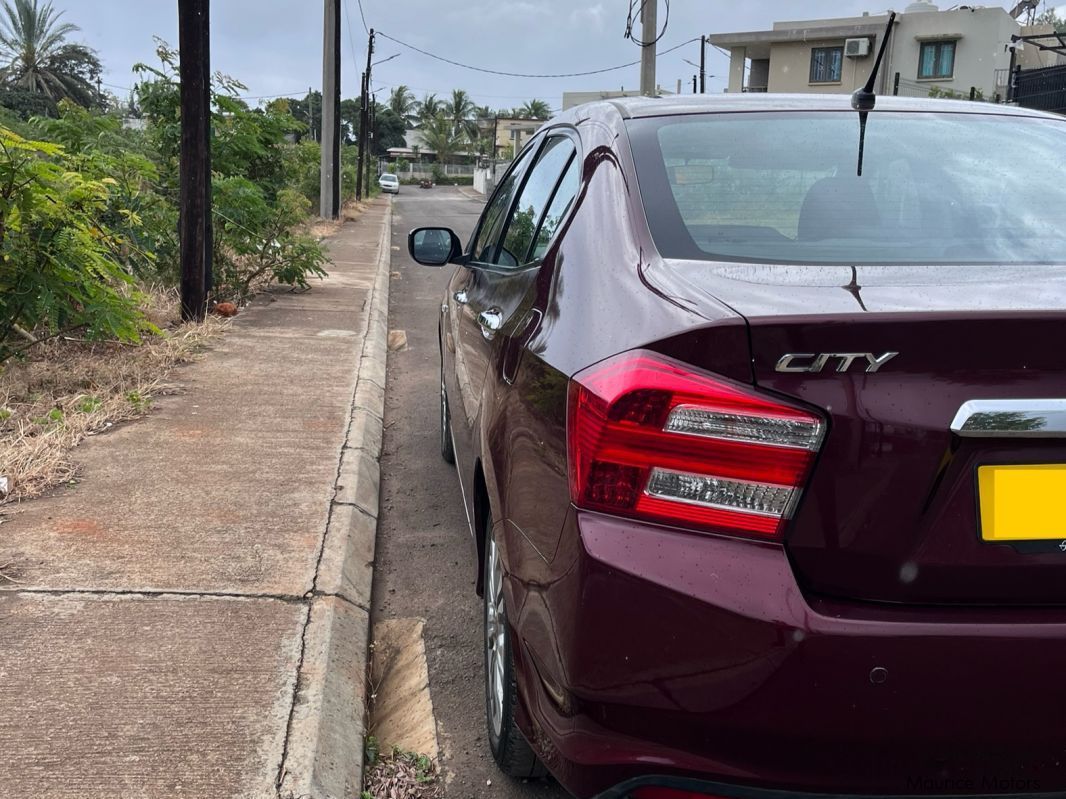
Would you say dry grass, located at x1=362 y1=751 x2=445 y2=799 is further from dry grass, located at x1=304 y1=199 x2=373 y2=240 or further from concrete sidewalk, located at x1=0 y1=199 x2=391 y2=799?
dry grass, located at x1=304 y1=199 x2=373 y2=240

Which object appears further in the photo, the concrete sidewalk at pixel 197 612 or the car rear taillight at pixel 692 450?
the concrete sidewalk at pixel 197 612

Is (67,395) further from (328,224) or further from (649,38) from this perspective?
(328,224)

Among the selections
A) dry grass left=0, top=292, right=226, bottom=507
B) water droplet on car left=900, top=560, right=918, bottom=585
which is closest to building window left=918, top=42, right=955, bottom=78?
dry grass left=0, top=292, right=226, bottom=507

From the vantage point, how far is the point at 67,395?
5703mm

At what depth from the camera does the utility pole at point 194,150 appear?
793 centimetres

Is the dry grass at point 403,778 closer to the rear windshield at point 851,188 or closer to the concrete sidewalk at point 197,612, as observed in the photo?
the concrete sidewalk at point 197,612

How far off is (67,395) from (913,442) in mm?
5282

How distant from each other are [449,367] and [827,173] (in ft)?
7.27

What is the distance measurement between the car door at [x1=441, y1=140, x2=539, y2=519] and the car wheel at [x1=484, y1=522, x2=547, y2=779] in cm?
50

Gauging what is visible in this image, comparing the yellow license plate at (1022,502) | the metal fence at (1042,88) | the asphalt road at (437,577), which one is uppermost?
the metal fence at (1042,88)

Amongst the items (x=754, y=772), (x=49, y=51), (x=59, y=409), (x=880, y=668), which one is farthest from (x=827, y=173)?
(x=49, y=51)

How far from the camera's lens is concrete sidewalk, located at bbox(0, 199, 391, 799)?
94.4 inches

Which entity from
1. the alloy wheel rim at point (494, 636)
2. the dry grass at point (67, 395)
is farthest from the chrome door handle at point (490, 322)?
the dry grass at point (67, 395)

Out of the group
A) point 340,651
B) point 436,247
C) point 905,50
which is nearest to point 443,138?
point 905,50
